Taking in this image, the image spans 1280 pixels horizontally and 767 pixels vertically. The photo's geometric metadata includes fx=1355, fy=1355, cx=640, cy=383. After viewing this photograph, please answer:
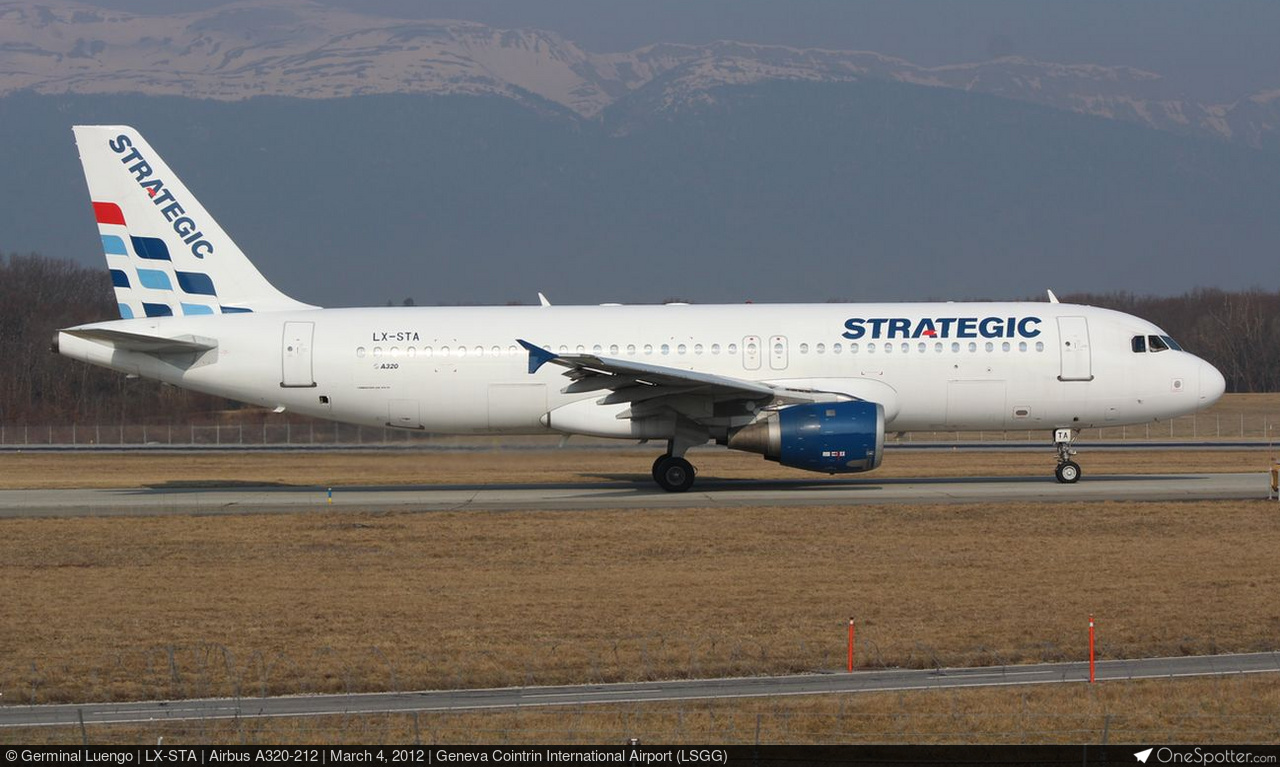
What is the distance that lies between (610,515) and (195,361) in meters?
11.4

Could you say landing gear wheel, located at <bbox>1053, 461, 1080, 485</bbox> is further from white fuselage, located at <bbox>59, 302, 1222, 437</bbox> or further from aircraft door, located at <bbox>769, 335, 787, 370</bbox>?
aircraft door, located at <bbox>769, 335, 787, 370</bbox>

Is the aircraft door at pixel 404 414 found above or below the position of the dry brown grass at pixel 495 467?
above

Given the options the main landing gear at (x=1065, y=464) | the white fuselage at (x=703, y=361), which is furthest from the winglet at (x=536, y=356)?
the main landing gear at (x=1065, y=464)

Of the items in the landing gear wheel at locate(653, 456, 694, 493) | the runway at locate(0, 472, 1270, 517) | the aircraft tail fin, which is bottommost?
the runway at locate(0, 472, 1270, 517)

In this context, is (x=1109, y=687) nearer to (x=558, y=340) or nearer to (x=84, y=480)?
(x=558, y=340)

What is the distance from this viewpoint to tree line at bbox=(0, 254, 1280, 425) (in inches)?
2729

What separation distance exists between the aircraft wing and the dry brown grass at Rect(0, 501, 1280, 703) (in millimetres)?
3060

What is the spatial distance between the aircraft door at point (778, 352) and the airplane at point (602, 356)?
3 cm

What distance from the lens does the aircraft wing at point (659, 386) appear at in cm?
2895

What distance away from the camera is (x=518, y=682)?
14.0 m

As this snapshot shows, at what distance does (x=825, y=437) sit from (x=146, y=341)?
51.1 feet

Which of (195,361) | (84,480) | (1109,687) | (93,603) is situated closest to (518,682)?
(1109,687)

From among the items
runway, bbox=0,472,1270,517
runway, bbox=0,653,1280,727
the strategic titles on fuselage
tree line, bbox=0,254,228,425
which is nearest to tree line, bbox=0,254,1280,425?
tree line, bbox=0,254,228,425

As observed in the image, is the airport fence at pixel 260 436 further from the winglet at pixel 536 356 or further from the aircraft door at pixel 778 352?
the aircraft door at pixel 778 352
